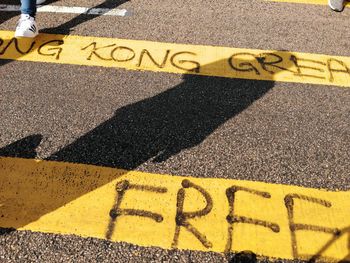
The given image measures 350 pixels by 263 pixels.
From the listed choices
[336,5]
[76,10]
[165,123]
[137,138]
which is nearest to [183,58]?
[165,123]

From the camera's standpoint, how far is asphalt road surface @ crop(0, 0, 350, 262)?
111 inches

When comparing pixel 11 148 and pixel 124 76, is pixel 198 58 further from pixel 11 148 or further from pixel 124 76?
pixel 11 148

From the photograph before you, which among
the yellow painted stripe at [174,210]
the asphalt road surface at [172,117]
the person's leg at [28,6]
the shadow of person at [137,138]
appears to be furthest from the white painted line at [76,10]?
the yellow painted stripe at [174,210]

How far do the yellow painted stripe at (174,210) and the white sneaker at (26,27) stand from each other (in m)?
2.10

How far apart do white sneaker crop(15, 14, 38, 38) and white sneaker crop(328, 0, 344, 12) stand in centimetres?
392

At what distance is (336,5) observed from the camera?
5750 mm

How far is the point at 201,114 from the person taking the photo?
3.91m

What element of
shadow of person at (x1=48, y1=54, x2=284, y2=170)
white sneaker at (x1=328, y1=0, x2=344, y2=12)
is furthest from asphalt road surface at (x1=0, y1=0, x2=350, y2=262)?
white sneaker at (x1=328, y1=0, x2=344, y2=12)

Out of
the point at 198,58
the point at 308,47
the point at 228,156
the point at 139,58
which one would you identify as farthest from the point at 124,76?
the point at 308,47

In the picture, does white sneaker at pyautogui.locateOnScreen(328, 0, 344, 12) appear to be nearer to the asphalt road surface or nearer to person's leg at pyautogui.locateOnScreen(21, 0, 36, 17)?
the asphalt road surface

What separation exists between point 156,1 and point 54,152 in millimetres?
3150

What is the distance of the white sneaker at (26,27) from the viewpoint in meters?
4.86

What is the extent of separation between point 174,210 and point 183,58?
2.18 meters

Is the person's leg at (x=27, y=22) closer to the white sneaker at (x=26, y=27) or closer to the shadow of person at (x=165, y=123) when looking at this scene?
the white sneaker at (x=26, y=27)
